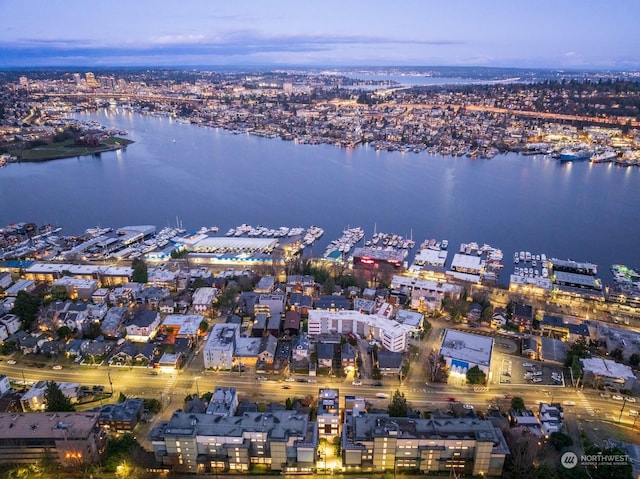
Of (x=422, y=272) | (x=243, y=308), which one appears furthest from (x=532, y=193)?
(x=243, y=308)

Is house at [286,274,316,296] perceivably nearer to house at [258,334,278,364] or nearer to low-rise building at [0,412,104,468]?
house at [258,334,278,364]

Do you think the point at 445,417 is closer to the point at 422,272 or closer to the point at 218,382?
the point at 218,382

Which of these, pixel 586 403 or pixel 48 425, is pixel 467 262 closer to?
pixel 586 403

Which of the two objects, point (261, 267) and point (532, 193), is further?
point (532, 193)

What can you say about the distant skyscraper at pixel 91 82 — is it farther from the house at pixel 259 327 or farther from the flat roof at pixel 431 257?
the house at pixel 259 327

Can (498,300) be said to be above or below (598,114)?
below

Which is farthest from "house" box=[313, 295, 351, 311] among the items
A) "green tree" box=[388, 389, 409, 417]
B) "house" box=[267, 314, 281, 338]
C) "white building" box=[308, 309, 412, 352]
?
"green tree" box=[388, 389, 409, 417]
